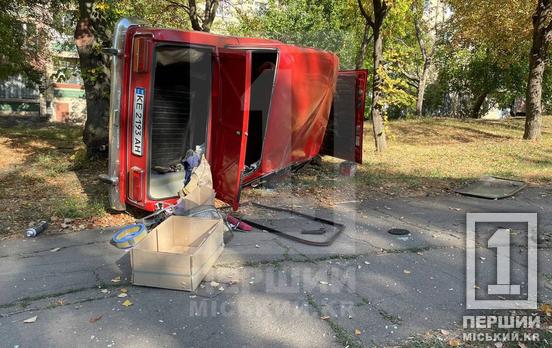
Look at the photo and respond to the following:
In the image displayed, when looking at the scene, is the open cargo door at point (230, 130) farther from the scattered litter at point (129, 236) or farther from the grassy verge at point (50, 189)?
the grassy verge at point (50, 189)

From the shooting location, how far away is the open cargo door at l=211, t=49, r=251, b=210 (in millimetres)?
5562

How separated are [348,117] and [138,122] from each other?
4816 mm

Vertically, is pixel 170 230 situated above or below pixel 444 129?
below

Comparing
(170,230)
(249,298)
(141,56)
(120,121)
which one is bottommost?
(249,298)

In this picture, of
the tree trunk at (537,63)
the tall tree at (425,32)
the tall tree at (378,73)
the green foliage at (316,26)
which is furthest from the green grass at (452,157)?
the green foliage at (316,26)

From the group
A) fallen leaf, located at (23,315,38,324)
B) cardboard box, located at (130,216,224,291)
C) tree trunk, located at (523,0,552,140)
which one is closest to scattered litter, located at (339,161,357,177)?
cardboard box, located at (130,216,224,291)

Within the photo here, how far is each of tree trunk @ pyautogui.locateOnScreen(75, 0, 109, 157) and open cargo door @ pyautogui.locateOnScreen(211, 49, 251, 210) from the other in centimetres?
353

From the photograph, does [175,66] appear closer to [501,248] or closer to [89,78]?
[89,78]

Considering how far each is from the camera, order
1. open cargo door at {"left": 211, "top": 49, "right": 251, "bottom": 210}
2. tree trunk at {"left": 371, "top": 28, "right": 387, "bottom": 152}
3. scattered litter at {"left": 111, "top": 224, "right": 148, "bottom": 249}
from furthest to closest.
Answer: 1. tree trunk at {"left": 371, "top": 28, "right": 387, "bottom": 152}
2. open cargo door at {"left": 211, "top": 49, "right": 251, "bottom": 210}
3. scattered litter at {"left": 111, "top": 224, "right": 148, "bottom": 249}

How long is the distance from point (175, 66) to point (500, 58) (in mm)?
18709

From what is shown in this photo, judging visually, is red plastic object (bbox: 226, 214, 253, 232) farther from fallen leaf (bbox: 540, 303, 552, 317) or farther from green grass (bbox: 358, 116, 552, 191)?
green grass (bbox: 358, 116, 552, 191)

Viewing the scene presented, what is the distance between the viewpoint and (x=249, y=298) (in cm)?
379

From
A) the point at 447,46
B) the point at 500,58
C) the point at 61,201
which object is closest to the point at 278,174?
the point at 61,201

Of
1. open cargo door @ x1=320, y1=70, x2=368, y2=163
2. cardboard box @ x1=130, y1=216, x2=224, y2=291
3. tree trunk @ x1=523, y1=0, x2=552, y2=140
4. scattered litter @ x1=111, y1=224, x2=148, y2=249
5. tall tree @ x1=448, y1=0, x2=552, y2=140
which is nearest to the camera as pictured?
cardboard box @ x1=130, y1=216, x2=224, y2=291
